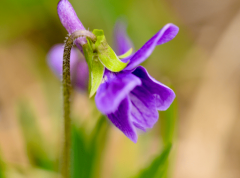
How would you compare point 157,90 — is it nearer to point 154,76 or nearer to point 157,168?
point 157,168

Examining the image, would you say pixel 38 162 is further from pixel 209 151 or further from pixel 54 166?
pixel 209 151

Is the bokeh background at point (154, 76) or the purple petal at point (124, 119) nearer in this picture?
the purple petal at point (124, 119)

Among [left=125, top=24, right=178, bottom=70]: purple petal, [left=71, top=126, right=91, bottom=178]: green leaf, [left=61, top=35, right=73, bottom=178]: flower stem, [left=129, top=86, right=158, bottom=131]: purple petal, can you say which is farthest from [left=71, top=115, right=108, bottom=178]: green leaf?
[left=125, top=24, right=178, bottom=70]: purple petal

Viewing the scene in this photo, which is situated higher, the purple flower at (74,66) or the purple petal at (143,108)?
the purple flower at (74,66)

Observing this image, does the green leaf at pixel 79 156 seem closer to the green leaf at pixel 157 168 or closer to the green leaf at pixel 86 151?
the green leaf at pixel 86 151

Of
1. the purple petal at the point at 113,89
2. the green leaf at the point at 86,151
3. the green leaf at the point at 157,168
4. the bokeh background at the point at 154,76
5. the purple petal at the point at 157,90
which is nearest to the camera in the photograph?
the purple petal at the point at 113,89

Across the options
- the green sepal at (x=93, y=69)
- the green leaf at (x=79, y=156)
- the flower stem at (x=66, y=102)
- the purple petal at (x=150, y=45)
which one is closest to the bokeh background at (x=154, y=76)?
the green leaf at (x=79, y=156)

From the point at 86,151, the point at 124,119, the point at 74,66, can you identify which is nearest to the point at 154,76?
the point at 74,66

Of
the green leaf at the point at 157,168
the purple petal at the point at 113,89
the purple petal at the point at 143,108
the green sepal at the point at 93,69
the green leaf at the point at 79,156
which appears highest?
the green sepal at the point at 93,69

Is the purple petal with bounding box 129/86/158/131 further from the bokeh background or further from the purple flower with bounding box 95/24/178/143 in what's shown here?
the bokeh background
